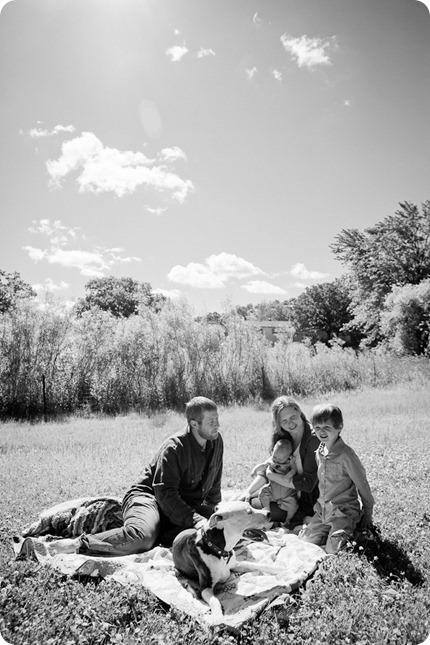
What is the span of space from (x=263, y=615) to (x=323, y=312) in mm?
31553

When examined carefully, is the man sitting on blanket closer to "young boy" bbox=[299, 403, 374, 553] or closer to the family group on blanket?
the family group on blanket

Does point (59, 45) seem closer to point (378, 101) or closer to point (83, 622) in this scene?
point (378, 101)

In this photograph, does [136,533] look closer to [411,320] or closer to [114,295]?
[411,320]

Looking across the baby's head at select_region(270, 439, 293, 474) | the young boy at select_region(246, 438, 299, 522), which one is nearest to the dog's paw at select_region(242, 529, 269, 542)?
the young boy at select_region(246, 438, 299, 522)

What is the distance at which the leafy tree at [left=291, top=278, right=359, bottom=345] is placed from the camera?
31.5m

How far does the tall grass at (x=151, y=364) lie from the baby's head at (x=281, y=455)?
7038 millimetres

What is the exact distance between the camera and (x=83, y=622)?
6.55ft

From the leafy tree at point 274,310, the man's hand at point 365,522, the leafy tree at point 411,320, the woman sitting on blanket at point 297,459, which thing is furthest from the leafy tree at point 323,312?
the man's hand at point 365,522

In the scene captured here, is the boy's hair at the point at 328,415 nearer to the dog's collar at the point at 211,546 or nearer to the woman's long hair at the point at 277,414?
the woman's long hair at the point at 277,414

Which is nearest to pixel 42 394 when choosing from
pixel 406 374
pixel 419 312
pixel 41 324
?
pixel 41 324

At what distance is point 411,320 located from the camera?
15.0 meters

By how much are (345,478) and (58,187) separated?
4.02 m

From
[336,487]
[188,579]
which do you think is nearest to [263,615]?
[188,579]

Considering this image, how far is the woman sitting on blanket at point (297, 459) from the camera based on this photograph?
3.42 meters
